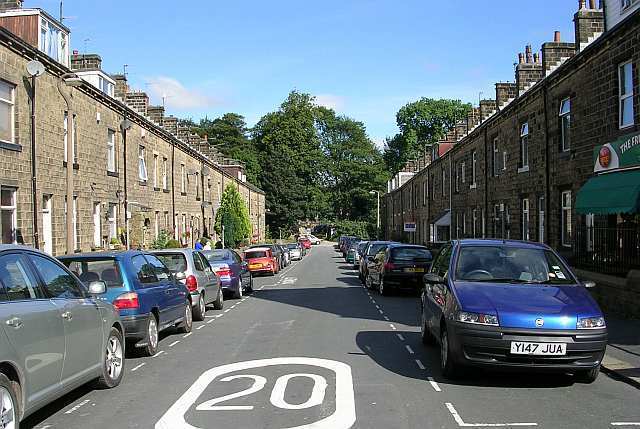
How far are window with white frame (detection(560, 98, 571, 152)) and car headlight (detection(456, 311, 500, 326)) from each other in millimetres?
12695

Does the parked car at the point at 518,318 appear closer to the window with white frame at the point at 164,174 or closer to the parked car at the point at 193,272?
the parked car at the point at 193,272

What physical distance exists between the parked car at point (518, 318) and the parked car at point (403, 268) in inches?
430

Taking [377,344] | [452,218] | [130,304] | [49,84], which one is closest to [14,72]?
[49,84]

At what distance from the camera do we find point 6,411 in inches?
194

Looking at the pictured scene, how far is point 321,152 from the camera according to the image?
3861 inches

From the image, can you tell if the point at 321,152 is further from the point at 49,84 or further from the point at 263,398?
the point at 263,398

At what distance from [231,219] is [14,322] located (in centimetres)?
3617

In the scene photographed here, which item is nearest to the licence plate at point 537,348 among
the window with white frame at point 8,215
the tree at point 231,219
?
the window with white frame at point 8,215

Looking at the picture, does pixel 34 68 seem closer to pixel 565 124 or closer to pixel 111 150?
pixel 111 150

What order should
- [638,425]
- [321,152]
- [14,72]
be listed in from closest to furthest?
[638,425] → [14,72] → [321,152]

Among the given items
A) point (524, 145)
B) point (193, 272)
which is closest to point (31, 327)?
point (193, 272)

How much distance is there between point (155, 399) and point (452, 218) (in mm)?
31331

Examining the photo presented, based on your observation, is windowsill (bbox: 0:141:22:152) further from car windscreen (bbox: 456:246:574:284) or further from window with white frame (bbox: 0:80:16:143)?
car windscreen (bbox: 456:246:574:284)

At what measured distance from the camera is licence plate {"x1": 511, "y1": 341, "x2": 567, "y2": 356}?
7.11 meters
